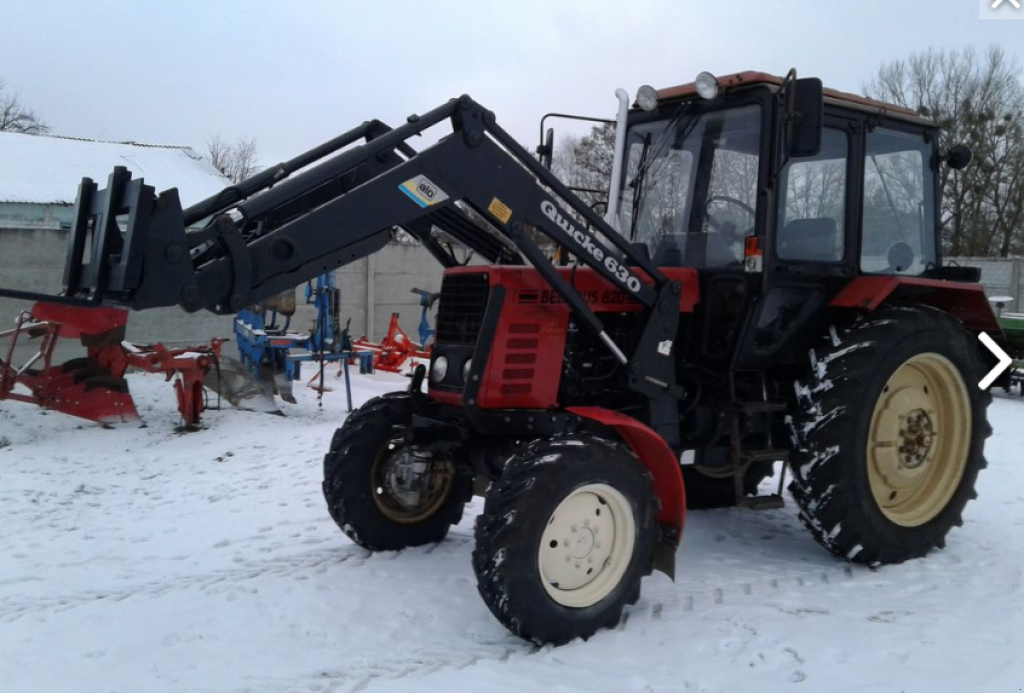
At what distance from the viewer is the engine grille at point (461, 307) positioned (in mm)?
4242

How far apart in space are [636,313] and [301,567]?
88.2 inches

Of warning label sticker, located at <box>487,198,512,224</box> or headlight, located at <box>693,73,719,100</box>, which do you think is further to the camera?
headlight, located at <box>693,73,719,100</box>

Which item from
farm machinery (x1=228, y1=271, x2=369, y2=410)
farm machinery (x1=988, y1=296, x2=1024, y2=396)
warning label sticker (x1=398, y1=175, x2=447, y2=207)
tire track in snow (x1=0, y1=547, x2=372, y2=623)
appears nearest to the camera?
warning label sticker (x1=398, y1=175, x2=447, y2=207)

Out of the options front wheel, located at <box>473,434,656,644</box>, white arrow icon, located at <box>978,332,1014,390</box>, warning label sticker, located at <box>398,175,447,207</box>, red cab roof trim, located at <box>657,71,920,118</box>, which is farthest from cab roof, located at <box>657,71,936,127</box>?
front wheel, located at <box>473,434,656,644</box>

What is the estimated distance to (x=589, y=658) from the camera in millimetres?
3566

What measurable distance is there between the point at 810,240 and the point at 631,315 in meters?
1.14

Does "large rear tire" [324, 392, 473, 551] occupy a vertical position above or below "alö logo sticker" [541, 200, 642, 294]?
below

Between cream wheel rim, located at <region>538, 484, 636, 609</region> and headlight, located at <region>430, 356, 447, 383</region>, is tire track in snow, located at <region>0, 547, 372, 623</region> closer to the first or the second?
headlight, located at <region>430, 356, 447, 383</region>

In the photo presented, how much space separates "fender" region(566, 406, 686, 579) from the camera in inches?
160

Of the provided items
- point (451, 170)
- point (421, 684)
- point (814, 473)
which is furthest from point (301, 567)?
point (814, 473)

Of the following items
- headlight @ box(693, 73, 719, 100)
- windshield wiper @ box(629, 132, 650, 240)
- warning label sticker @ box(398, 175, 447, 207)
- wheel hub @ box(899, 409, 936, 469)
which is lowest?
wheel hub @ box(899, 409, 936, 469)

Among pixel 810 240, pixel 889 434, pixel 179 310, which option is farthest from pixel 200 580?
pixel 179 310

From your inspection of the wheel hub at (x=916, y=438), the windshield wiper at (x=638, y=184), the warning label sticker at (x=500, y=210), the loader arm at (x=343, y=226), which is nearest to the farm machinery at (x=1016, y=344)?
the wheel hub at (x=916, y=438)

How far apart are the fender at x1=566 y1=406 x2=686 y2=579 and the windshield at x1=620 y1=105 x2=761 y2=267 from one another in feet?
3.71
